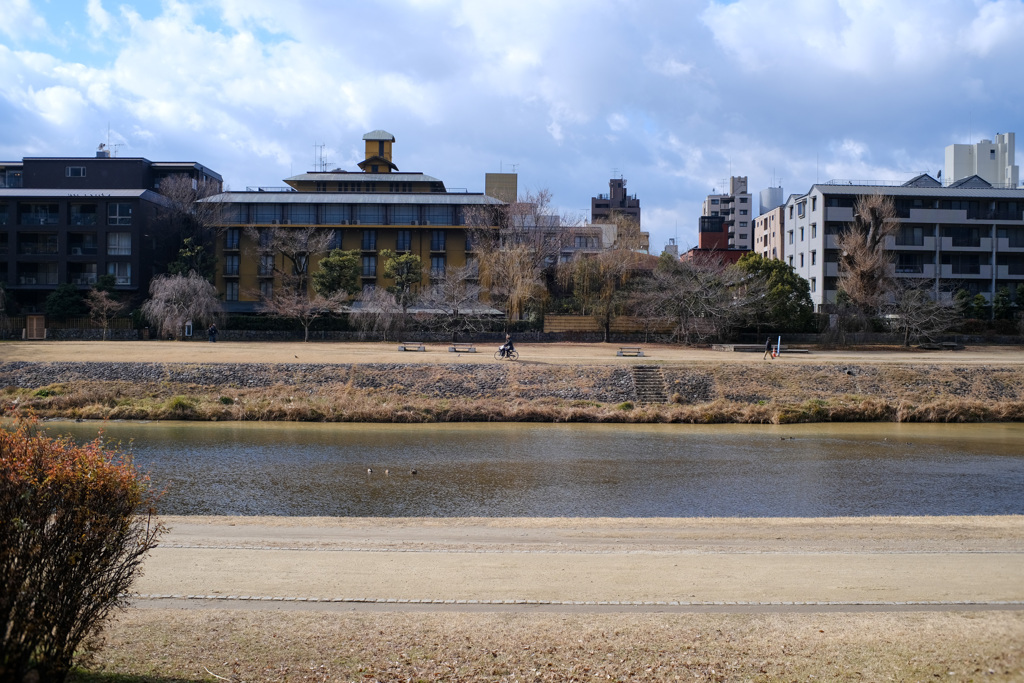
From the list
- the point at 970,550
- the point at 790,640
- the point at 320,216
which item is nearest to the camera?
the point at 790,640

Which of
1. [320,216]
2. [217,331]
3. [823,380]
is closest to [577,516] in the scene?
[823,380]

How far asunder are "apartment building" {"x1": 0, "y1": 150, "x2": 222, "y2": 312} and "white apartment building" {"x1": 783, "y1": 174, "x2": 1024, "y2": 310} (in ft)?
200

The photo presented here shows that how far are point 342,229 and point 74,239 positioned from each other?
22.8 meters

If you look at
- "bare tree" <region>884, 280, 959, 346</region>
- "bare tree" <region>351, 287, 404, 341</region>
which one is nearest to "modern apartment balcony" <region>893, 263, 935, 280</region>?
"bare tree" <region>884, 280, 959, 346</region>

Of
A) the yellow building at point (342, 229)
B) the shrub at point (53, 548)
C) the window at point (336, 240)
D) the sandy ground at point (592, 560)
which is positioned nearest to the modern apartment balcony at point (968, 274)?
the yellow building at point (342, 229)

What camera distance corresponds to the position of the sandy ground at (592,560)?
9.04 m

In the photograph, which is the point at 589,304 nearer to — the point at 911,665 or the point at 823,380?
the point at 823,380

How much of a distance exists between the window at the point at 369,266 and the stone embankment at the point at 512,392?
3010 centimetres

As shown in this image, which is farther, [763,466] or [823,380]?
[823,380]

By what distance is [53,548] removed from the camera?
5.55m

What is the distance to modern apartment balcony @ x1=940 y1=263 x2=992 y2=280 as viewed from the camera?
68.9 m

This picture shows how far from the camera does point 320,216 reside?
69.1 meters

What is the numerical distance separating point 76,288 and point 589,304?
4242 centimetres

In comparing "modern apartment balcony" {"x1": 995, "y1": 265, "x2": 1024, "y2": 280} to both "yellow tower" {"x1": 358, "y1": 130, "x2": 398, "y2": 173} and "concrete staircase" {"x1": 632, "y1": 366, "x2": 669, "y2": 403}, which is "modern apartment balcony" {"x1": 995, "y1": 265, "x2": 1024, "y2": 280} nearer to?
"concrete staircase" {"x1": 632, "y1": 366, "x2": 669, "y2": 403}
